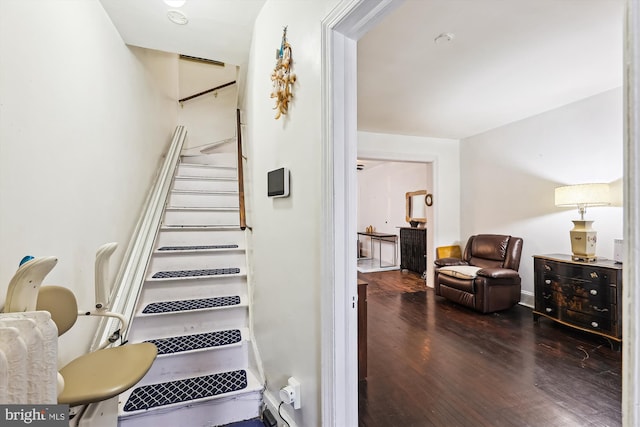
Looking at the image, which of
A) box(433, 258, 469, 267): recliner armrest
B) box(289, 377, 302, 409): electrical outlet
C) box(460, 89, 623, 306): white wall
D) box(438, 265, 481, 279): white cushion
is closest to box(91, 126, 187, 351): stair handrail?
box(289, 377, 302, 409): electrical outlet

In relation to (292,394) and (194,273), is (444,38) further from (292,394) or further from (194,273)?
(194,273)

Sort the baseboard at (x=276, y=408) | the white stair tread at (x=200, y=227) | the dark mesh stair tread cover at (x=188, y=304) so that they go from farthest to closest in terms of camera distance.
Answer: the white stair tread at (x=200, y=227) → the dark mesh stair tread cover at (x=188, y=304) → the baseboard at (x=276, y=408)

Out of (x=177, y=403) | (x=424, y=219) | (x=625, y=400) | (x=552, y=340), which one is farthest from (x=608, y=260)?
(x=177, y=403)

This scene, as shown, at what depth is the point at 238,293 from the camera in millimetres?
2475

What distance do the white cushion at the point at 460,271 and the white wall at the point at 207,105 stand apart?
3.88 m

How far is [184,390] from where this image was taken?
1754 mm

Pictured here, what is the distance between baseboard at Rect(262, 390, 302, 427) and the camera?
156 cm

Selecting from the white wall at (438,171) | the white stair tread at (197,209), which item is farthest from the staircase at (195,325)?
the white wall at (438,171)

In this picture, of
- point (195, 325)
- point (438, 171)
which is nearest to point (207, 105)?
point (195, 325)

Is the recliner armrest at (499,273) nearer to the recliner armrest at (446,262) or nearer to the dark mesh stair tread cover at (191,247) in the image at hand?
the recliner armrest at (446,262)

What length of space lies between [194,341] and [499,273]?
3.52 m

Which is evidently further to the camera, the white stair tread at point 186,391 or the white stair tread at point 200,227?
the white stair tread at point 200,227

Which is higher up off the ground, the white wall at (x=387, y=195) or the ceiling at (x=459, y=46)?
the ceiling at (x=459, y=46)

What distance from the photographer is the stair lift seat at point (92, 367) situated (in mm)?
1049
